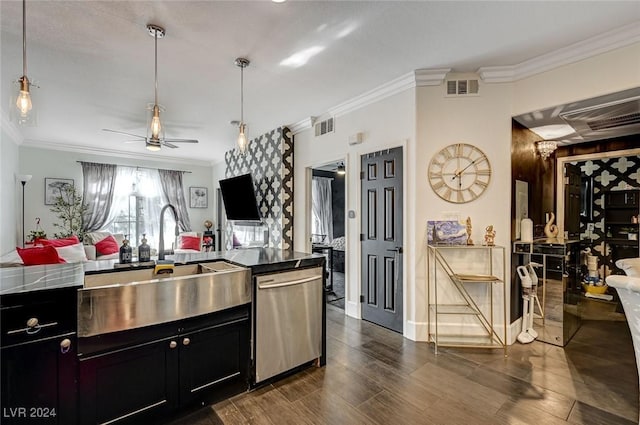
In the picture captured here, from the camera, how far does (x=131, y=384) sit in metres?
1.69

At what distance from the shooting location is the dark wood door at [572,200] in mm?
4238

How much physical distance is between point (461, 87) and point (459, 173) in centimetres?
91

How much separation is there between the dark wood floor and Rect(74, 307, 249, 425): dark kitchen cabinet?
0.62ft

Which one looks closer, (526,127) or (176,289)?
(176,289)

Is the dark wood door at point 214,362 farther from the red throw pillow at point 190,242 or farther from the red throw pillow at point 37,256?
the red throw pillow at point 190,242

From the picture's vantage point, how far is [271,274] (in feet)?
7.34

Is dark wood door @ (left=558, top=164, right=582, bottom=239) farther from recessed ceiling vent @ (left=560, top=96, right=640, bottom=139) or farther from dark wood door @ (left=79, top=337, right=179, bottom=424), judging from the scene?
dark wood door @ (left=79, top=337, right=179, bottom=424)

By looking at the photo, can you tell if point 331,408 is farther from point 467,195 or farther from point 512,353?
point 467,195

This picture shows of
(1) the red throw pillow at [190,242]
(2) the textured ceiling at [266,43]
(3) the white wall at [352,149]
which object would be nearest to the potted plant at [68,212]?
(1) the red throw pillow at [190,242]

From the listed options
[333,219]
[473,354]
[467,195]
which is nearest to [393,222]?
[467,195]

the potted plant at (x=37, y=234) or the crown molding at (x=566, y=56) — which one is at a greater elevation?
the crown molding at (x=566, y=56)

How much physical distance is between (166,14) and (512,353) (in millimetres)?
4149

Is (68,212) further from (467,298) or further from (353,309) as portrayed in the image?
(467,298)

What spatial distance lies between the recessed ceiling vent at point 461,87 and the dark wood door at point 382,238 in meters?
0.81
